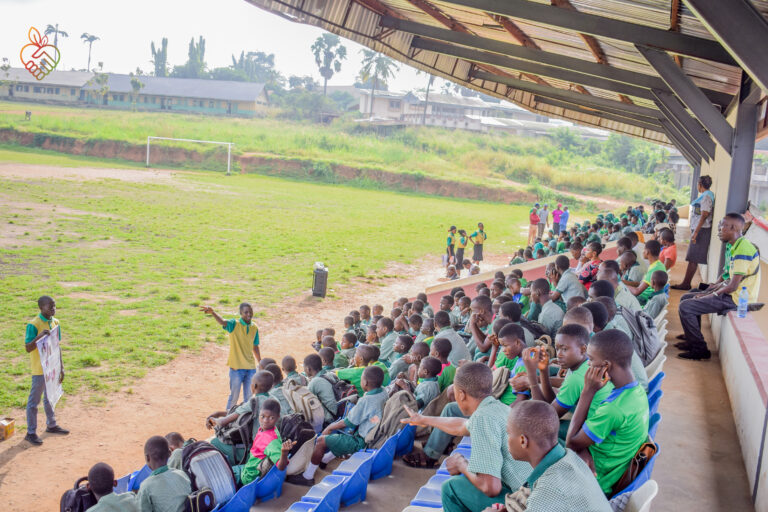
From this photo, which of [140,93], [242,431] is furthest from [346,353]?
[140,93]

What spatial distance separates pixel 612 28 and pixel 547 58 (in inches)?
127

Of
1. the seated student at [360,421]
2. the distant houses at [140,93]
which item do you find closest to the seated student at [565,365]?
the seated student at [360,421]

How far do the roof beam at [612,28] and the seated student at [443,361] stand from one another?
3.19 m

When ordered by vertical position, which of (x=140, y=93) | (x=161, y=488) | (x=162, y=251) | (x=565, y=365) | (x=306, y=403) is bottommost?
(x=162, y=251)

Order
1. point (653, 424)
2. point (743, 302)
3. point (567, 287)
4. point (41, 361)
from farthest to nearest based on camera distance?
1. point (41, 361)
2. point (567, 287)
3. point (743, 302)
4. point (653, 424)

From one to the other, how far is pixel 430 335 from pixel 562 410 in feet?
12.5

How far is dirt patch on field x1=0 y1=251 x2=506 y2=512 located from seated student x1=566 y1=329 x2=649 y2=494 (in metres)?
2.78

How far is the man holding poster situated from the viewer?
8047 millimetres

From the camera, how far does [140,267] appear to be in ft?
59.6

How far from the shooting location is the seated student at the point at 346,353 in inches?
328

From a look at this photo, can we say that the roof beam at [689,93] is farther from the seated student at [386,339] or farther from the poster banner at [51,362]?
the poster banner at [51,362]

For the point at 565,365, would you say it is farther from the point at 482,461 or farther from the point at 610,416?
the point at 482,461

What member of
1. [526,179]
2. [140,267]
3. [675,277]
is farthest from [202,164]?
[675,277]

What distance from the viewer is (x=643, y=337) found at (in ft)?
18.5
